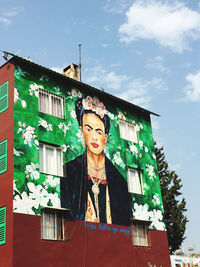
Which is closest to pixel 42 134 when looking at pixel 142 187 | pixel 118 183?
pixel 118 183

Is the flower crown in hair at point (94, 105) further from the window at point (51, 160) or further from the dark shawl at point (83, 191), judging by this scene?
the window at point (51, 160)

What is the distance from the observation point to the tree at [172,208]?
3297 cm

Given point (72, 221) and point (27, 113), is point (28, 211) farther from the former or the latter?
point (27, 113)

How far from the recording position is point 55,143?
20.0 metres

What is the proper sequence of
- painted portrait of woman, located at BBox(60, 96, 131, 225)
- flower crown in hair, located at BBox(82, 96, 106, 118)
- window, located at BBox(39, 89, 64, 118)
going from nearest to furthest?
painted portrait of woman, located at BBox(60, 96, 131, 225) → window, located at BBox(39, 89, 64, 118) → flower crown in hair, located at BBox(82, 96, 106, 118)

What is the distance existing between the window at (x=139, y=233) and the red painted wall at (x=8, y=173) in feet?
25.4

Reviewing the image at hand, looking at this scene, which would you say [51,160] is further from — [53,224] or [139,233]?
[139,233]

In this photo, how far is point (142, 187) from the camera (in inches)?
944

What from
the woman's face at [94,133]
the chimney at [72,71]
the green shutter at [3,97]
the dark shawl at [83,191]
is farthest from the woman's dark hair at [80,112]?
the green shutter at [3,97]

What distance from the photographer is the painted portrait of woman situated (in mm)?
19938

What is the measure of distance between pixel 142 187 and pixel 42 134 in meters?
7.48

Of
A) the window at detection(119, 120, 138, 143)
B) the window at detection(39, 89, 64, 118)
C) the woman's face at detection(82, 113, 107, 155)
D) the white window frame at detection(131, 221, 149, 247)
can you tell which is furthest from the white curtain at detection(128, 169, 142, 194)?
the window at detection(39, 89, 64, 118)

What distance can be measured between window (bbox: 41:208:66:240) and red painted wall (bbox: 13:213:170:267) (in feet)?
1.04

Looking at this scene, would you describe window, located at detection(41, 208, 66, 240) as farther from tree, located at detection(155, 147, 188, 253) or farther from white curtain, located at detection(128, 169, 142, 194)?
tree, located at detection(155, 147, 188, 253)
